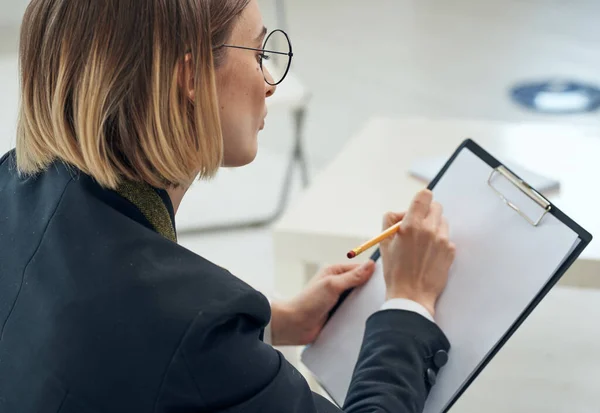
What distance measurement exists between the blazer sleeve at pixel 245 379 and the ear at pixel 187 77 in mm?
223

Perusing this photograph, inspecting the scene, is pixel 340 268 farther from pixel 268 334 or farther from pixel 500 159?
pixel 500 159

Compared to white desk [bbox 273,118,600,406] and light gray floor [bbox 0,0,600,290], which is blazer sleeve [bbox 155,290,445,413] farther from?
light gray floor [bbox 0,0,600,290]

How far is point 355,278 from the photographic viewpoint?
1229mm

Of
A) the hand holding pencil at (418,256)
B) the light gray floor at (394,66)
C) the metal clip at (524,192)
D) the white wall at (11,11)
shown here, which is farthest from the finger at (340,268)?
the white wall at (11,11)

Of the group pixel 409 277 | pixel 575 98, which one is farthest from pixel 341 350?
pixel 575 98

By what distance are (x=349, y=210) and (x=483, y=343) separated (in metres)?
0.59

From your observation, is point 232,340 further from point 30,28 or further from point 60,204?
point 30,28

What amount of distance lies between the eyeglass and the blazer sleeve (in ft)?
1.00

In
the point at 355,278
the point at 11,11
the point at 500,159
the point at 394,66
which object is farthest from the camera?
the point at 11,11

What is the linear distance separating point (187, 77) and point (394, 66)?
10.9 feet

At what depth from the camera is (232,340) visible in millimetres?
804

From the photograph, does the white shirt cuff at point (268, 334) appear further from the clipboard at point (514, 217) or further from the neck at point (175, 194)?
the neck at point (175, 194)

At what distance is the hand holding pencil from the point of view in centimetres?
111

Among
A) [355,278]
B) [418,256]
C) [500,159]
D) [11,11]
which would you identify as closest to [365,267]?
[355,278]
